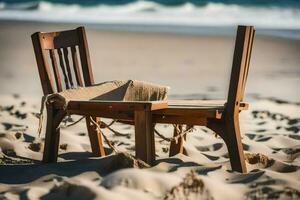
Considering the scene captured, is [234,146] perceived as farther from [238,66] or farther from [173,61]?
[173,61]

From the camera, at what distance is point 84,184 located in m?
3.60

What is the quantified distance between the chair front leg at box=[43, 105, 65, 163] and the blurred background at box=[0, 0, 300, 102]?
188 inches

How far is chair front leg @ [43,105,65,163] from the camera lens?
4.78m

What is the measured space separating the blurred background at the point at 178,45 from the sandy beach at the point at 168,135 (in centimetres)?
3

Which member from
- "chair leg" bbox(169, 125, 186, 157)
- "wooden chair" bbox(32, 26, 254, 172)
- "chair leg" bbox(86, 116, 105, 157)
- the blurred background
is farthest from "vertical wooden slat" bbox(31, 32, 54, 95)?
the blurred background

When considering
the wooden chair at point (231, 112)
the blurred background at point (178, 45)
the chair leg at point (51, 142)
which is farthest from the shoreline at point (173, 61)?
the wooden chair at point (231, 112)

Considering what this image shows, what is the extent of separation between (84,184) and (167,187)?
19.7 inches

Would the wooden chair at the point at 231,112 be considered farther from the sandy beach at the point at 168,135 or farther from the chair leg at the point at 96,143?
the chair leg at the point at 96,143

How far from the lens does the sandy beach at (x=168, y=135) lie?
11.9ft

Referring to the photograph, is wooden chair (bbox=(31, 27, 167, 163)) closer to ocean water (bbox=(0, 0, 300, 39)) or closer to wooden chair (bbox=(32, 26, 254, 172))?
wooden chair (bbox=(32, 26, 254, 172))

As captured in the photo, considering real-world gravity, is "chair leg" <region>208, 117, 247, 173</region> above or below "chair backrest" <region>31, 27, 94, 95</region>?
below

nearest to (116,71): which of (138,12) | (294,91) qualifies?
(294,91)

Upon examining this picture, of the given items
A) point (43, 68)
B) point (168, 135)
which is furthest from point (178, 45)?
point (43, 68)

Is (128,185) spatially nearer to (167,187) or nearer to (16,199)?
(167,187)
